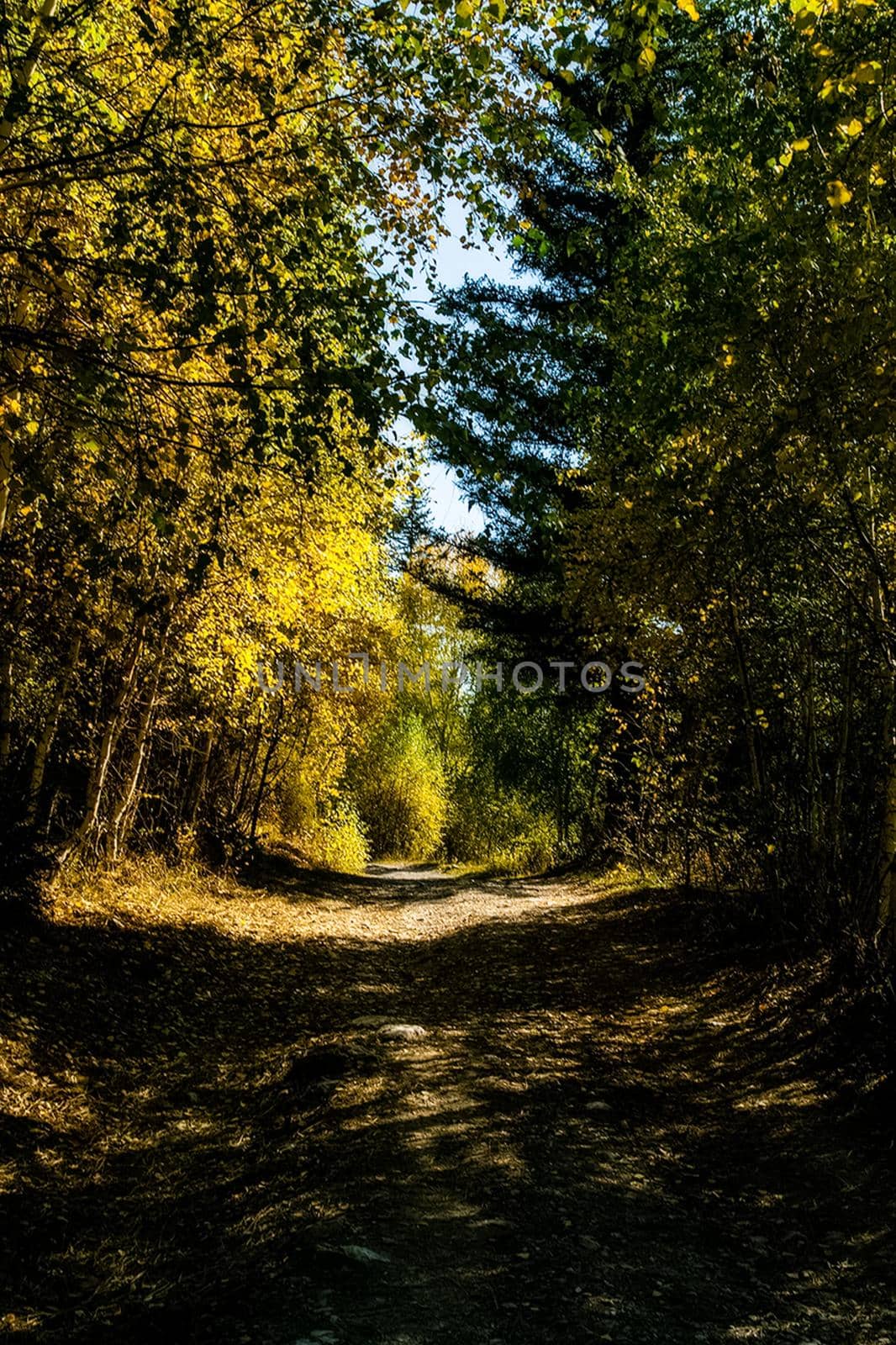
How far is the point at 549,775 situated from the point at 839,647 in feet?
62.6

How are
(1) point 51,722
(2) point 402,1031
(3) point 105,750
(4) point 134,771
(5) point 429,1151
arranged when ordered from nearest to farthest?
(5) point 429,1151 → (2) point 402,1031 → (1) point 51,722 → (3) point 105,750 → (4) point 134,771

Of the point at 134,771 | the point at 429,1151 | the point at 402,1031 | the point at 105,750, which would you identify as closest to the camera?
the point at 429,1151

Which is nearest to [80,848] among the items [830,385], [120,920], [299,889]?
[120,920]

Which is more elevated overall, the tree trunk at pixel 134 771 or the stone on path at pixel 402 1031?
the tree trunk at pixel 134 771

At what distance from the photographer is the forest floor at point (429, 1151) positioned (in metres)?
3.58

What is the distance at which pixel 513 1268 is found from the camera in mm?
3820

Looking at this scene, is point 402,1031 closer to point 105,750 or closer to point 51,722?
point 105,750

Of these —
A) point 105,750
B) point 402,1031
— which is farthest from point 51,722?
point 402,1031

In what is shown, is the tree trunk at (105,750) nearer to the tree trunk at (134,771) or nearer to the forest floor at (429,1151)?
the tree trunk at (134,771)

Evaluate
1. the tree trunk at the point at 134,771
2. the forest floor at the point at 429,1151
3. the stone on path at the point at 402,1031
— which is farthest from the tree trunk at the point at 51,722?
the stone on path at the point at 402,1031

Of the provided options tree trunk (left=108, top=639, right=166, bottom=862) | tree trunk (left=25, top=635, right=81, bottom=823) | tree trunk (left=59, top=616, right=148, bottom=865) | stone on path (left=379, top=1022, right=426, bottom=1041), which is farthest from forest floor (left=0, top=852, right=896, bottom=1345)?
tree trunk (left=25, top=635, right=81, bottom=823)

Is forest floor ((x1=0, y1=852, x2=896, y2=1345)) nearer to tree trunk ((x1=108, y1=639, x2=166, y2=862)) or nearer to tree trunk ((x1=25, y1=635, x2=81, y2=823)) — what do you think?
tree trunk ((x1=108, y1=639, x2=166, y2=862))

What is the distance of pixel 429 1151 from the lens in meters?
4.91

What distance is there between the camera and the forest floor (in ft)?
11.7
